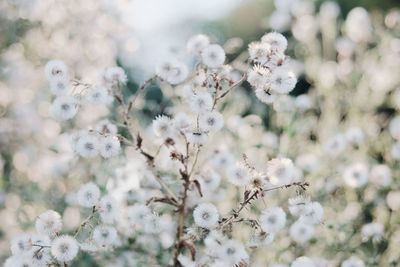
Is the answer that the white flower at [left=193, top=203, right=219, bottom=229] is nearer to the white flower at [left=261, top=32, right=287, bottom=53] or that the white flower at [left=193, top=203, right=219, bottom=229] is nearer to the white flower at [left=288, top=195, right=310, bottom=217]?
the white flower at [left=288, top=195, right=310, bottom=217]

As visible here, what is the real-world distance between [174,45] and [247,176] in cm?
129

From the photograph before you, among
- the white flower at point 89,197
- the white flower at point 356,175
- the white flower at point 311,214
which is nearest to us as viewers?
the white flower at point 311,214

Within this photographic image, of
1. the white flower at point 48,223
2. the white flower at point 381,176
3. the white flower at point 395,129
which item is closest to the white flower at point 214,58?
the white flower at point 48,223

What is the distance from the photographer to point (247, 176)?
1620 mm

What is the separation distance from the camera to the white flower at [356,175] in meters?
2.80

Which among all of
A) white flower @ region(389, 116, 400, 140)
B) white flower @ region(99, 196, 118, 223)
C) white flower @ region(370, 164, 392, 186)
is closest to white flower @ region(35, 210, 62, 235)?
white flower @ region(99, 196, 118, 223)

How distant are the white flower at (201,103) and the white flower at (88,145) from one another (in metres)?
0.27

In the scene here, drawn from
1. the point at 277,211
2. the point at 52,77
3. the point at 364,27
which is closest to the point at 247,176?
the point at 277,211

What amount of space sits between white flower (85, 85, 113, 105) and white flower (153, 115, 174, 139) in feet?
0.58

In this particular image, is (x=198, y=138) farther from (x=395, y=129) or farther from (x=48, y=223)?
(x=395, y=129)

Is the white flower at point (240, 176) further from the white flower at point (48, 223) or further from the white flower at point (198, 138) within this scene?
the white flower at point (48, 223)

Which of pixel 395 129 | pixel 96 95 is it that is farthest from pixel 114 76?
pixel 395 129

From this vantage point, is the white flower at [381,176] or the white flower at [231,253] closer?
the white flower at [231,253]

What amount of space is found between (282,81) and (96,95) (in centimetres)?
53
